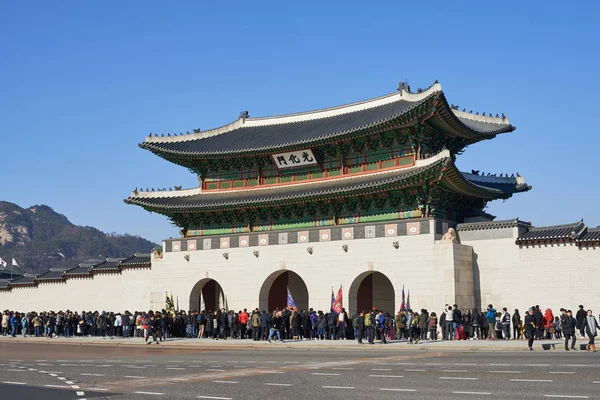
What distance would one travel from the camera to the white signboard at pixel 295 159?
4225cm

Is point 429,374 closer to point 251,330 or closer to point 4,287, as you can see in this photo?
point 251,330

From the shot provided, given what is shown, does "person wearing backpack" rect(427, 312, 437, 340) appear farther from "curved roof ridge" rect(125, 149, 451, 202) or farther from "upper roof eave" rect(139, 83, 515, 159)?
"upper roof eave" rect(139, 83, 515, 159)

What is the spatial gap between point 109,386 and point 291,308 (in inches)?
899

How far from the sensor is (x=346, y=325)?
119 ft

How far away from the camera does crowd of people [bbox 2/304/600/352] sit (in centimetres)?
3162

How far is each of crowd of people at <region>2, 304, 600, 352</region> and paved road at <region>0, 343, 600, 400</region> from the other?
17.6 feet

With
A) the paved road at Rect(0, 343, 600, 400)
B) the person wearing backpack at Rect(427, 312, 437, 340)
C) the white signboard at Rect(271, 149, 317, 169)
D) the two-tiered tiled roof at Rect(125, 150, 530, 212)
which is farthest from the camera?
the white signboard at Rect(271, 149, 317, 169)

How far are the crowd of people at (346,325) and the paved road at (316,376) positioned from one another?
5.36m

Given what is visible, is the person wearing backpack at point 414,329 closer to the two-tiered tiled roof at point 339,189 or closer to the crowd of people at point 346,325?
the crowd of people at point 346,325

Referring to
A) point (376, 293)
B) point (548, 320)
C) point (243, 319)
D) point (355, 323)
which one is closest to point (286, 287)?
point (243, 319)

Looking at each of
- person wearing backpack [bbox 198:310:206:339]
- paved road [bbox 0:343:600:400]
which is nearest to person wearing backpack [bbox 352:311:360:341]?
paved road [bbox 0:343:600:400]

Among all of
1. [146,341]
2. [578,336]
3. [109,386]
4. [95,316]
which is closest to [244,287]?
[146,341]

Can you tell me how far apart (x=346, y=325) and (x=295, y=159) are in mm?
11064

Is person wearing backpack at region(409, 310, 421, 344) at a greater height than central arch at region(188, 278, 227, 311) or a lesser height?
lesser
